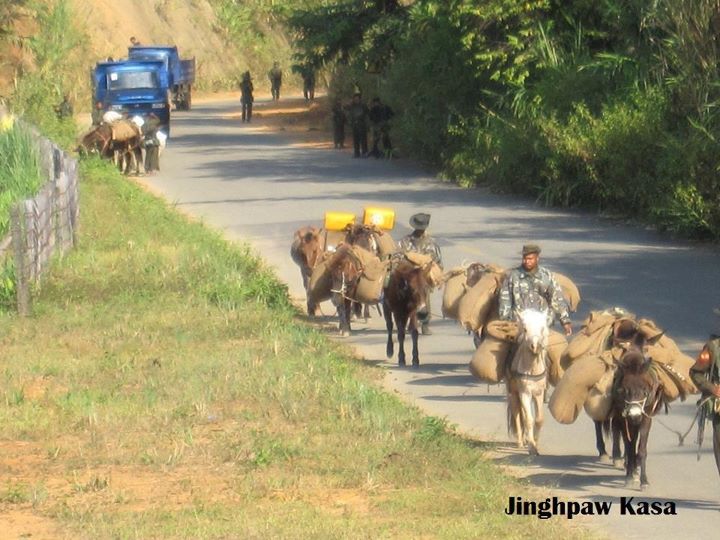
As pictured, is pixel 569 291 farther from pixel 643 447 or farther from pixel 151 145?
pixel 151 145

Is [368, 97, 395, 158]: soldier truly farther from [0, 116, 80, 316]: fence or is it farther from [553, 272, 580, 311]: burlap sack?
[553, 272, 580, 311]: burlap sack

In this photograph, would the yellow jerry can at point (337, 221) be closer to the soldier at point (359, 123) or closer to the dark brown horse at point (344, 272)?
the dark brown horse at point (344, 272)

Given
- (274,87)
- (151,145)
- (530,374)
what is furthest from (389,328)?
(274,87)

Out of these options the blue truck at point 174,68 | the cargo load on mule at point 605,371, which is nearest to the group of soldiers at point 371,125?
the blue truck at point 174,68

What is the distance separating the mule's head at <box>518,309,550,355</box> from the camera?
1109cm

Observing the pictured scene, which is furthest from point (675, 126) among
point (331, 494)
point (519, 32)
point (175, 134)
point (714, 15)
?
point (175, 134)

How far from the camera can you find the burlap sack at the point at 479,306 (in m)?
13.1

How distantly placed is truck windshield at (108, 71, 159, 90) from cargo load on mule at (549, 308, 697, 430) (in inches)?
1571

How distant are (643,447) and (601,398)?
0.41 m

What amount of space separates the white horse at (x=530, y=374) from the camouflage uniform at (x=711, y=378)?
5.87 feet

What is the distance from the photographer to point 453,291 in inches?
559

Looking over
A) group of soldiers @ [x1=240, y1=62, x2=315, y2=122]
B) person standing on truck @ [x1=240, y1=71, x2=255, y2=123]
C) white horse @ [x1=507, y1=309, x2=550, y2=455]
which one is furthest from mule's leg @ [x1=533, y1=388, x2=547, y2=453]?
Result: person standing on truck @ [x1=240, y1=71, x2=255, y2=123]

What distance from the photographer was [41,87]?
36.7 m

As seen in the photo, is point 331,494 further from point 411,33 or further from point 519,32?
point 411,33
